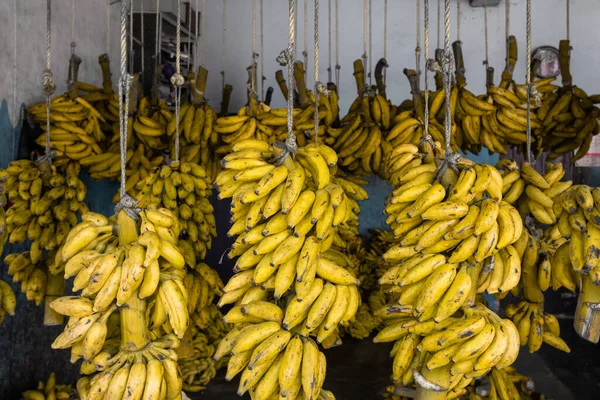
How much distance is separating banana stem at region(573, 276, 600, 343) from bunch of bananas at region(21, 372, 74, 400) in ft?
8.32

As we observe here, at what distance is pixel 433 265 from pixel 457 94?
5.39 ft

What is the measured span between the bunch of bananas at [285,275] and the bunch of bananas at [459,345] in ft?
0.78

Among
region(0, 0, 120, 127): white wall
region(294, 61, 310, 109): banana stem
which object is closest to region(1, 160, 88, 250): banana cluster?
region(0, 0, 120, 127): white wall

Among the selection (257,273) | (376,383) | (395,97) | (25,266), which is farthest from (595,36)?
(25,266)

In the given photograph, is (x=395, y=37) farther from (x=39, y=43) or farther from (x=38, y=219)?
(x=38, y=219)

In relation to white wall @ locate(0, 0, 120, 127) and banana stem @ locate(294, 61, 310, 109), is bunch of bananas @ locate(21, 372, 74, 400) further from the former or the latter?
banana stem @ locate(294, 61, 310, 109)

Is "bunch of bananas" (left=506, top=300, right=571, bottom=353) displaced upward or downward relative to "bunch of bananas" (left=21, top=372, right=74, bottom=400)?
upward

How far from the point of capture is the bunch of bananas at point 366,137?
2.78 metres

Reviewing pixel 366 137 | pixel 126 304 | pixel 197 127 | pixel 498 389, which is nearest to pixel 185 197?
pixel 197 127

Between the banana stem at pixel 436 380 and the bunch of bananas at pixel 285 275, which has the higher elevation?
the bunch of bananas at pixel 285 275

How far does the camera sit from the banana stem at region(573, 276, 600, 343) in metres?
1.55

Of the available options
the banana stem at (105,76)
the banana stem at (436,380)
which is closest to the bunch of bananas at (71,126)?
the banana stem at (105,76)

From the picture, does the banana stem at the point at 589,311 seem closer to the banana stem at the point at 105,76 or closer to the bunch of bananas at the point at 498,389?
the bunch of bananas at the point at 498,389

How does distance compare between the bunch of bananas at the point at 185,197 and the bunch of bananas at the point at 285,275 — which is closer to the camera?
the bunch of bananas at the point at 285,275
